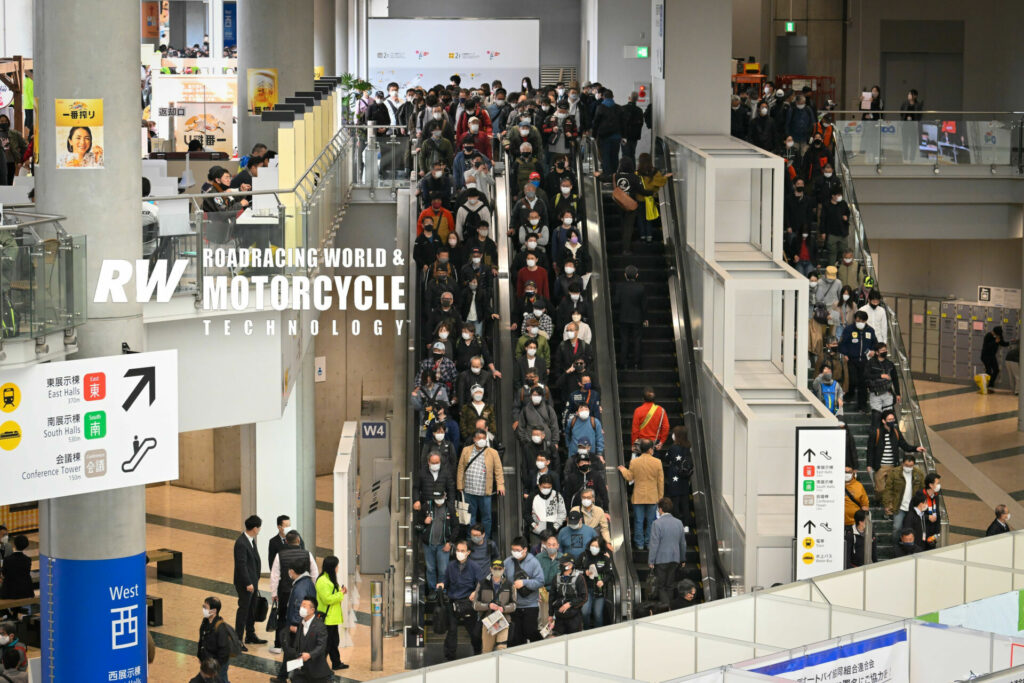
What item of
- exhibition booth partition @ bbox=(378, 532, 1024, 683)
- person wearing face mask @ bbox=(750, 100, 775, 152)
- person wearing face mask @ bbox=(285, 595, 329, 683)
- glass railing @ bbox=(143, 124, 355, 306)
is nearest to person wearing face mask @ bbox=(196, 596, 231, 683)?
person wearing face mask @ bbox=(285, 595, 329, 683)

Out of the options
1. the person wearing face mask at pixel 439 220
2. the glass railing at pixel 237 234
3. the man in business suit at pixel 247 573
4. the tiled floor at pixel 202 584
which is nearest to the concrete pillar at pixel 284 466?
the tiled floor at pixel 202 584

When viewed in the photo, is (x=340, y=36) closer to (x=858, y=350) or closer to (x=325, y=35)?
(x=325, y=35)

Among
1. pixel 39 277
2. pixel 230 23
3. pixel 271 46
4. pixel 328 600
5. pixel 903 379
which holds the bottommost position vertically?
pixel 328 600

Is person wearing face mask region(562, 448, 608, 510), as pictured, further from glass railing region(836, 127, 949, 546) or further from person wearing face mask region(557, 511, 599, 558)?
glass railing region(836, 127, 949, 546)

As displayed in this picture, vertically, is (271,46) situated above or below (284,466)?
above

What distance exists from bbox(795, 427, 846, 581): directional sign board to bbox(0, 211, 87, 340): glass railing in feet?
21.8

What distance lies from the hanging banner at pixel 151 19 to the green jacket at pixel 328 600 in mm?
28406

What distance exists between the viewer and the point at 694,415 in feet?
54.3

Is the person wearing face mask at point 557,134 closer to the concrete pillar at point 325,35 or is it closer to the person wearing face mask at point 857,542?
the person wearing face mask at point 857,542

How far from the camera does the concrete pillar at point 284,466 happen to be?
19.0m

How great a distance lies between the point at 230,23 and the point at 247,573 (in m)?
24.9

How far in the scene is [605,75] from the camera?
3312 cm

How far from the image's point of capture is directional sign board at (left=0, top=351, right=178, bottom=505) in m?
10.9

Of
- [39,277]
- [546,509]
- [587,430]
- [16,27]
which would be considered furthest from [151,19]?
[39,277]
